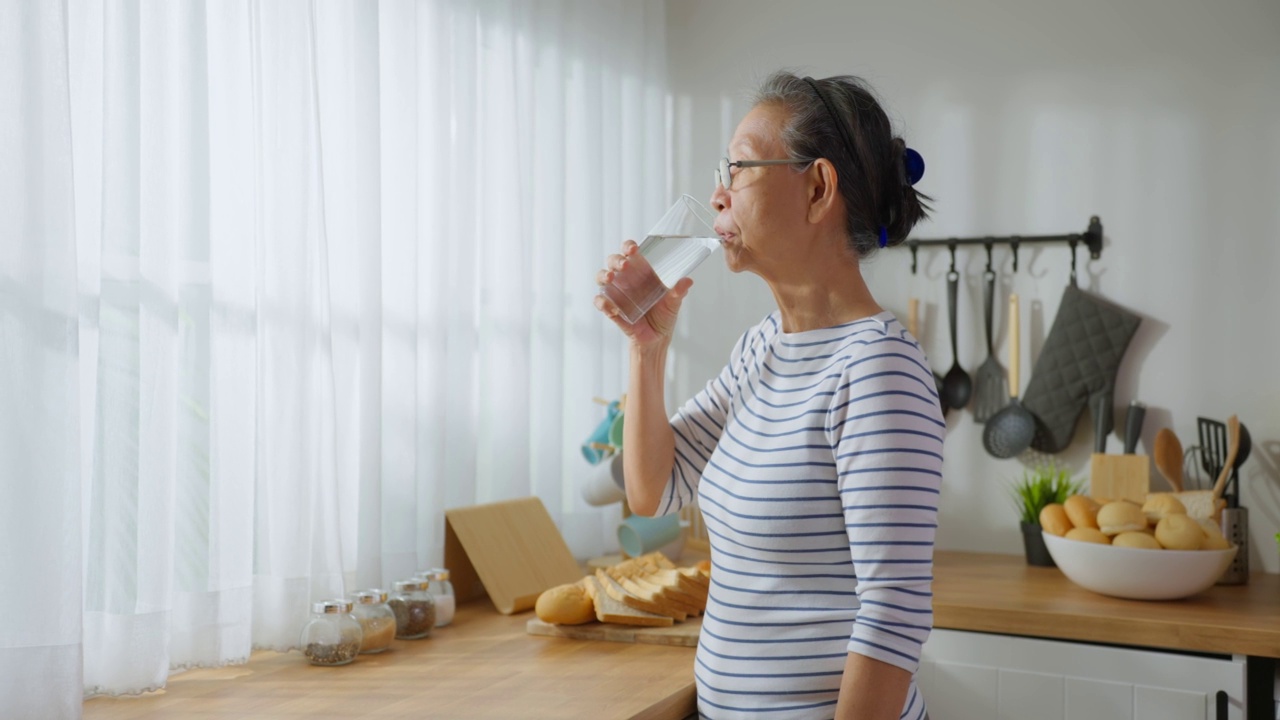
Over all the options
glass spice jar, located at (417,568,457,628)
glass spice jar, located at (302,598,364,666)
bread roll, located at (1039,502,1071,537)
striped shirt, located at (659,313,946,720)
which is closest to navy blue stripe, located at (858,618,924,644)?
striped shirt, located at (659,313,946,720)

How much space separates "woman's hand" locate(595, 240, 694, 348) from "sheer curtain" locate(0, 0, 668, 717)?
0.60m

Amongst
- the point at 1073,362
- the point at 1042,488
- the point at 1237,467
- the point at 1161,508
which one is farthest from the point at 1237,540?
the point at 1073,362

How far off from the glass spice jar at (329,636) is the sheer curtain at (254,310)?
9cm

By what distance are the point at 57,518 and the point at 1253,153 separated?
7.35 ft

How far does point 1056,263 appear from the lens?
241 centimetres

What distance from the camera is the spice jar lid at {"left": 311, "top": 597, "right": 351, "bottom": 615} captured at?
5.03ft

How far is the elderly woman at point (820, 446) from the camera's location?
978 millimetres

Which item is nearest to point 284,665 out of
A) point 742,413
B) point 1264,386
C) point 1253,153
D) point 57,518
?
point 57,518

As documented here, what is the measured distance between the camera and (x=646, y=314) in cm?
127

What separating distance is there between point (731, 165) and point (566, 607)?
83 cm

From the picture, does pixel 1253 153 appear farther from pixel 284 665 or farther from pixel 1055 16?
pixel 284 665

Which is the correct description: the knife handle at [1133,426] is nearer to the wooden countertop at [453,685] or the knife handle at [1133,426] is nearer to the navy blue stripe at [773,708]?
the wooden countertop at [453,685]

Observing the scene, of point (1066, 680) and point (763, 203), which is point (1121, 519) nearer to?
point (1066, 680)

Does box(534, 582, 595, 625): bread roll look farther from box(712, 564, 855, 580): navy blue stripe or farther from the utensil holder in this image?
the utensil holder
